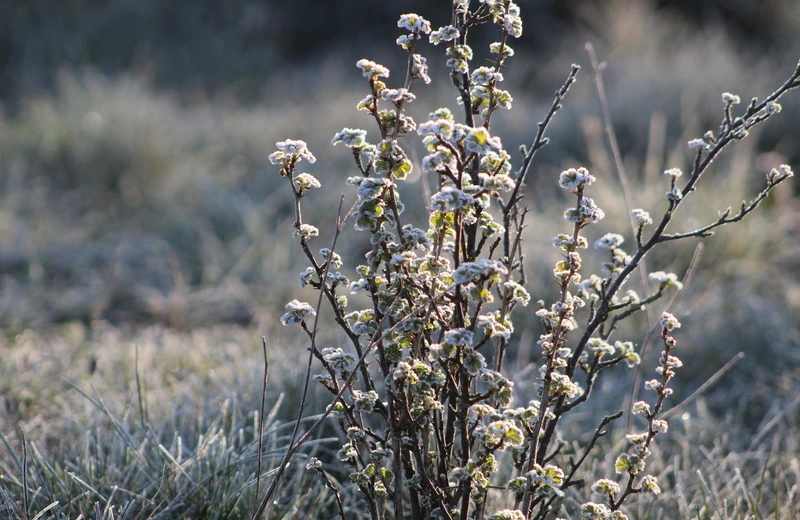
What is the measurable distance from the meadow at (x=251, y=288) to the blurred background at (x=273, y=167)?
0.03 metres

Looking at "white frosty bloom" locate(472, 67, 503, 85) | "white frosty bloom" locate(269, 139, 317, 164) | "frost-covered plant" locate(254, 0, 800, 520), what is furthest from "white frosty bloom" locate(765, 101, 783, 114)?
"white frosty bloom" locate(269, 139, 317, 164)

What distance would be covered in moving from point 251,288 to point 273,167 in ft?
8.28

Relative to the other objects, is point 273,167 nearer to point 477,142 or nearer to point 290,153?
point 290,153

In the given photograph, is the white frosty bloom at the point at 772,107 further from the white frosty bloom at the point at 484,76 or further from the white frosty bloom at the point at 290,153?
the white frosty bloom at the point at 290,153

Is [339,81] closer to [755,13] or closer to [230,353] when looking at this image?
[755,13]

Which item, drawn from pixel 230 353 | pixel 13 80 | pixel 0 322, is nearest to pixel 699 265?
pixel 230 353

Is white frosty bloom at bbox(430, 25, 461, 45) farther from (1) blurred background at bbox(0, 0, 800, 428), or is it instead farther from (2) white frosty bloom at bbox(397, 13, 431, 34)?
(1) blurred background at bbox(0, 0, 800, 428)

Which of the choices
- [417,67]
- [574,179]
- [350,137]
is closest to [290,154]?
[350,137]

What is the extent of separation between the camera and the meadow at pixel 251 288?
199cm

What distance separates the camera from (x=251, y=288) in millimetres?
4504

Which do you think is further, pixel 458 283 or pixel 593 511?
pixel 593 511

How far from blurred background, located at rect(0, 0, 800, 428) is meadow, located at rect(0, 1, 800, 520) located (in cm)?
3

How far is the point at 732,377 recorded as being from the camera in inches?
123

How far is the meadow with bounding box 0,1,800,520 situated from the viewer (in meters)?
1.99
